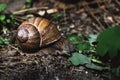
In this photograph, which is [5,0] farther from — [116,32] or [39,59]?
[116,32]

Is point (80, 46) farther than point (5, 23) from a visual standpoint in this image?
No

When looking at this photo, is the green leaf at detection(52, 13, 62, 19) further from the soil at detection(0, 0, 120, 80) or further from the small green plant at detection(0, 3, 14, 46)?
the small green plant at detection(0, 3, 14, 46)

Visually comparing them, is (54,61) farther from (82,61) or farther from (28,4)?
(28,4)

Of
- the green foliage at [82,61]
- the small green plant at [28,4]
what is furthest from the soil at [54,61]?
the small green plant at [28,4]

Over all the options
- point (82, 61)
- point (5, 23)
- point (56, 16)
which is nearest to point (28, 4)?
point (56, 16)

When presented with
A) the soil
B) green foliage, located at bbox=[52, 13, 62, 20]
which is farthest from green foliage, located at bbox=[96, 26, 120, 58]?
green foliage, located at bbox=[52, 13, 62, 20]

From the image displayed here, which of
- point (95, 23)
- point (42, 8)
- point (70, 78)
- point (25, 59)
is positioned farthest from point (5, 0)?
point (70, 78)

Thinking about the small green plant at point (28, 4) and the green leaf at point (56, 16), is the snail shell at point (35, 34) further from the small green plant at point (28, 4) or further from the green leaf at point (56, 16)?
the small green plant at point (28, 4)
